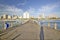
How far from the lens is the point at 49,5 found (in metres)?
3.49

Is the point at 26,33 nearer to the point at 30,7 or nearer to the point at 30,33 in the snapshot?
the point at 30,33

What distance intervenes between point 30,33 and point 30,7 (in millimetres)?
645

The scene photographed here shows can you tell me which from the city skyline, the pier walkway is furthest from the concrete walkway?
the city skyline

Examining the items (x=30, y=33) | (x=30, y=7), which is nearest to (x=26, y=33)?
(x=30, y=33)

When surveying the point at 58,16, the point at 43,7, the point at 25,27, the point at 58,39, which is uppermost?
the point at 43,7

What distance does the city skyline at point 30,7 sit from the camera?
345 centimetres

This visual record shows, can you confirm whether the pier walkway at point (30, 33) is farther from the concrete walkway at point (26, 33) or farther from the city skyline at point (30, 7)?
the city skyline at point (30, 7)

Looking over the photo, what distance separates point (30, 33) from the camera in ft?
11.1

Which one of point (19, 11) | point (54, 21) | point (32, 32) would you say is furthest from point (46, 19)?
point (19, 11)

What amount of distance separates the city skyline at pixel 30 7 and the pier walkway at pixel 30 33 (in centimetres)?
30

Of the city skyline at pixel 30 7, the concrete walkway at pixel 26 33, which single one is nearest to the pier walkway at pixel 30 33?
the concrete walkway at pixel 26 33

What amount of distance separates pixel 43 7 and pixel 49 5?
169 mm

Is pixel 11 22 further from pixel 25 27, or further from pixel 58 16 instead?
pixel 58 16

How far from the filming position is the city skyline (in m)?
3.45
